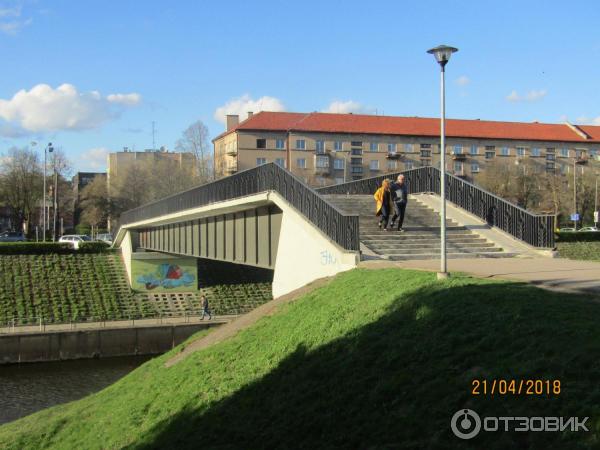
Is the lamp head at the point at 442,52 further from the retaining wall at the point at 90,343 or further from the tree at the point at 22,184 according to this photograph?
the tree at the point at 22,184

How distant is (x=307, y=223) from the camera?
48.3 ft

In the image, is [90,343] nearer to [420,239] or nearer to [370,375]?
[420,239]

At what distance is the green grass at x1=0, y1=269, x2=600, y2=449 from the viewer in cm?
598

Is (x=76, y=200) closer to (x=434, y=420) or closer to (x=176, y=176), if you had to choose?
(x=176, y=176)

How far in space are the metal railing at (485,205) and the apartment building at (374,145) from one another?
5476 cm

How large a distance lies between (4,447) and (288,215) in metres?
7.62

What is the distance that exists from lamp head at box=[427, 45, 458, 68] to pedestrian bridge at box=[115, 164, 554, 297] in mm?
3330

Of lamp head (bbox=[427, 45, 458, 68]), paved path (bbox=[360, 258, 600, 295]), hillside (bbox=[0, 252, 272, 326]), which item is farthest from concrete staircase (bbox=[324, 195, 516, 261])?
hillside (bbox=[0, 252, 272, 326])

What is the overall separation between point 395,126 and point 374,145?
420cm

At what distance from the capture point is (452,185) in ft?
67.8

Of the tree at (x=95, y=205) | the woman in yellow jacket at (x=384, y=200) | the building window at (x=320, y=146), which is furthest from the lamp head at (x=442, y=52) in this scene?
the tree at (x=95, y=205)

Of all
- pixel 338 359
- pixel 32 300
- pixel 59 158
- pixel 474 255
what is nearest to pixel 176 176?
pixel 59 158

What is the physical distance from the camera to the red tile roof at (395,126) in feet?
268

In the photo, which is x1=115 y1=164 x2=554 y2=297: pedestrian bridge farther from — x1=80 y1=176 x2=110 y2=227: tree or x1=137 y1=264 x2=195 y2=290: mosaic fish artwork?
x1=80 y1=176 x2=110 y2=227: tree
